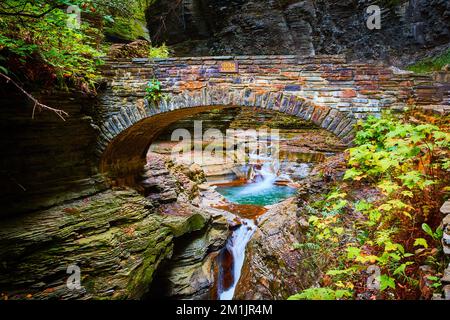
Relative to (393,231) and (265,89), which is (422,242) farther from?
(265,89)

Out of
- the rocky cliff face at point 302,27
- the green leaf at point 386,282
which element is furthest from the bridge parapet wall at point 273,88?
the rocky cliff face at point 302,27

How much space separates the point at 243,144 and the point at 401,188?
33.6 ft

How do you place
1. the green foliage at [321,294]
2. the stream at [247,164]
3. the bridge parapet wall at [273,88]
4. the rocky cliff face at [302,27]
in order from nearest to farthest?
the green foliage at [321,294], the bridge parapet wall at [273,88], the stream at [247,164], the rocky cliff face at [302,27]

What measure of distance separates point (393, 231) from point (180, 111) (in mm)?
4105

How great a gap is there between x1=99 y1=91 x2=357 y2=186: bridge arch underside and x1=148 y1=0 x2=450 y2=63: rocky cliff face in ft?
14.2

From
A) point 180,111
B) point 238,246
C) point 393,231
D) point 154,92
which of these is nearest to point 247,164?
point 238,246

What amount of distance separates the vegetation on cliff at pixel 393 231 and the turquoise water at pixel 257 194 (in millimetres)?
4695

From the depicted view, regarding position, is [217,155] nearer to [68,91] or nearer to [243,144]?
[243,144]

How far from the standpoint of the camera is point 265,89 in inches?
190

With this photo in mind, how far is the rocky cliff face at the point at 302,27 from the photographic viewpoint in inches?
347

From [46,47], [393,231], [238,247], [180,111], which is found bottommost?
[238,247]

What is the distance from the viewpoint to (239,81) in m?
4.89

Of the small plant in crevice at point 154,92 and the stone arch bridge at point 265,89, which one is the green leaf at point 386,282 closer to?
the stone arch bridge at point 265,89
